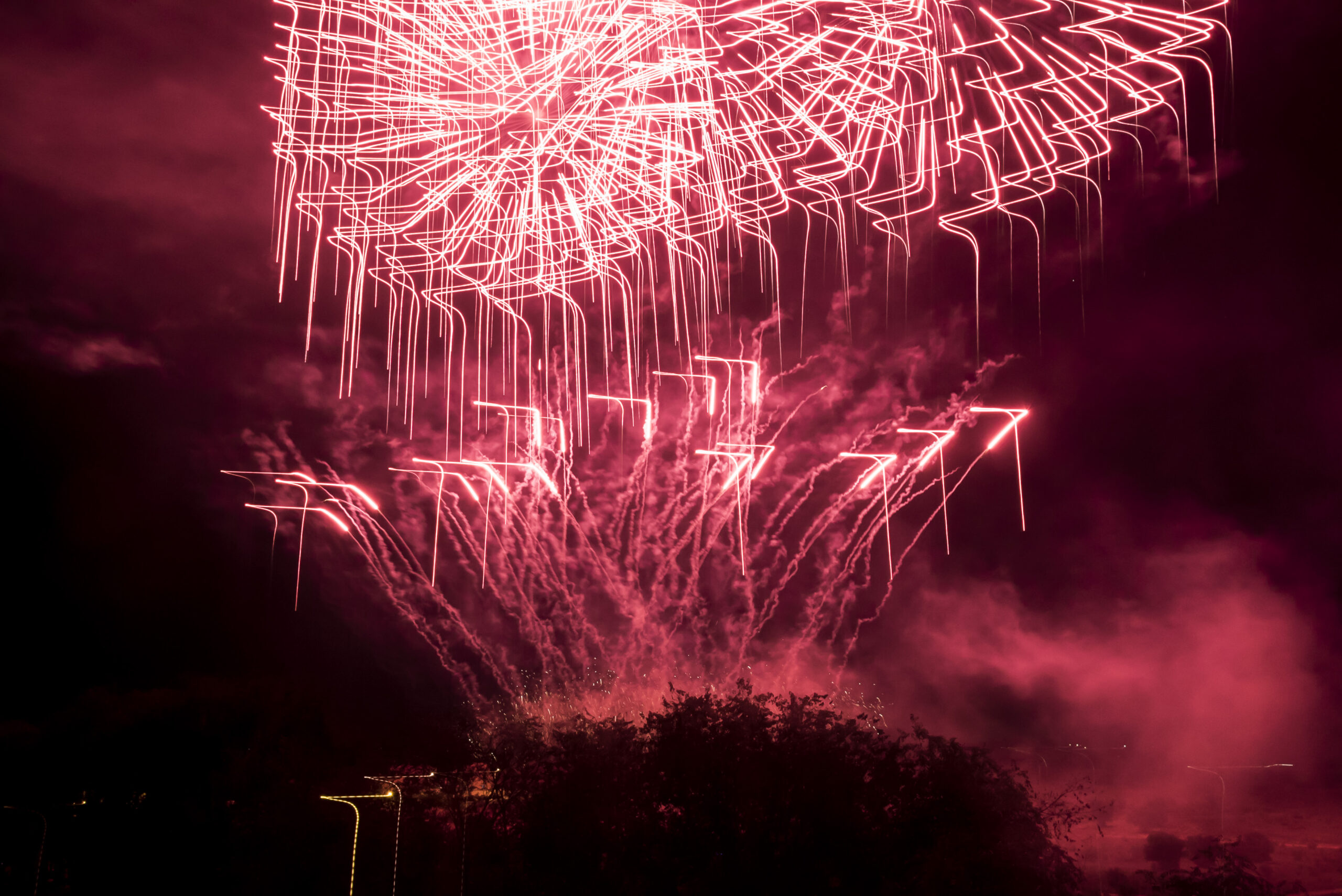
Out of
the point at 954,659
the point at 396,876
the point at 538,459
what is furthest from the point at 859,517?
the point at 396,876

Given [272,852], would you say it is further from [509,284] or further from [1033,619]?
[1033,619]

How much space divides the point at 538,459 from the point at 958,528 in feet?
41.8

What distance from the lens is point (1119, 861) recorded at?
27.3 m

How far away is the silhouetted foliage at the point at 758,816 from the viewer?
1767cm

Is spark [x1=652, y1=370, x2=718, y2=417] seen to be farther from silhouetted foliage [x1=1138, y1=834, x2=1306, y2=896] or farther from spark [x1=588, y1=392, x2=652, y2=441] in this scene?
silhouetted foliage [x1=1138, y1=834, x2=1306, y2=896]

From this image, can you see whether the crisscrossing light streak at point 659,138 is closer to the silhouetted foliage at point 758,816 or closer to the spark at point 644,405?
the spark at point 644,405

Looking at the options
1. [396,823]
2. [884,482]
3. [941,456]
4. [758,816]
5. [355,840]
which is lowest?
[396,823]

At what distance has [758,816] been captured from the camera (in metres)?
18.1

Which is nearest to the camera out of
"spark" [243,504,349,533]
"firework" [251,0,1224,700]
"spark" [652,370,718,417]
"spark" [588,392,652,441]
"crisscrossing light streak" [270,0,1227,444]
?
"crisscrossing light streak" [270,0,1227,444]

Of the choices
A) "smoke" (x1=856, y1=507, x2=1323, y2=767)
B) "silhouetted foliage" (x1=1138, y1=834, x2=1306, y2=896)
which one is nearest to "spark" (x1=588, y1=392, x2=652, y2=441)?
"smoke" (x1=856, y1=507, x2=1323, y2=767)

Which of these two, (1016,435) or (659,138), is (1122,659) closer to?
(1016,435)

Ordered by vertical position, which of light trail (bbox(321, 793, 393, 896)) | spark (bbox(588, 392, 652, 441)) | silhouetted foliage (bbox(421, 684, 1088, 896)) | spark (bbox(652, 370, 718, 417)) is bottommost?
light trail (bbox(321, 793, 393, 896))

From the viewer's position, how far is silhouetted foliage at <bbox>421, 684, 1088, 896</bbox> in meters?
17.7

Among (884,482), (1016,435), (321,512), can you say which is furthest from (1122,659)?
(321,512)
